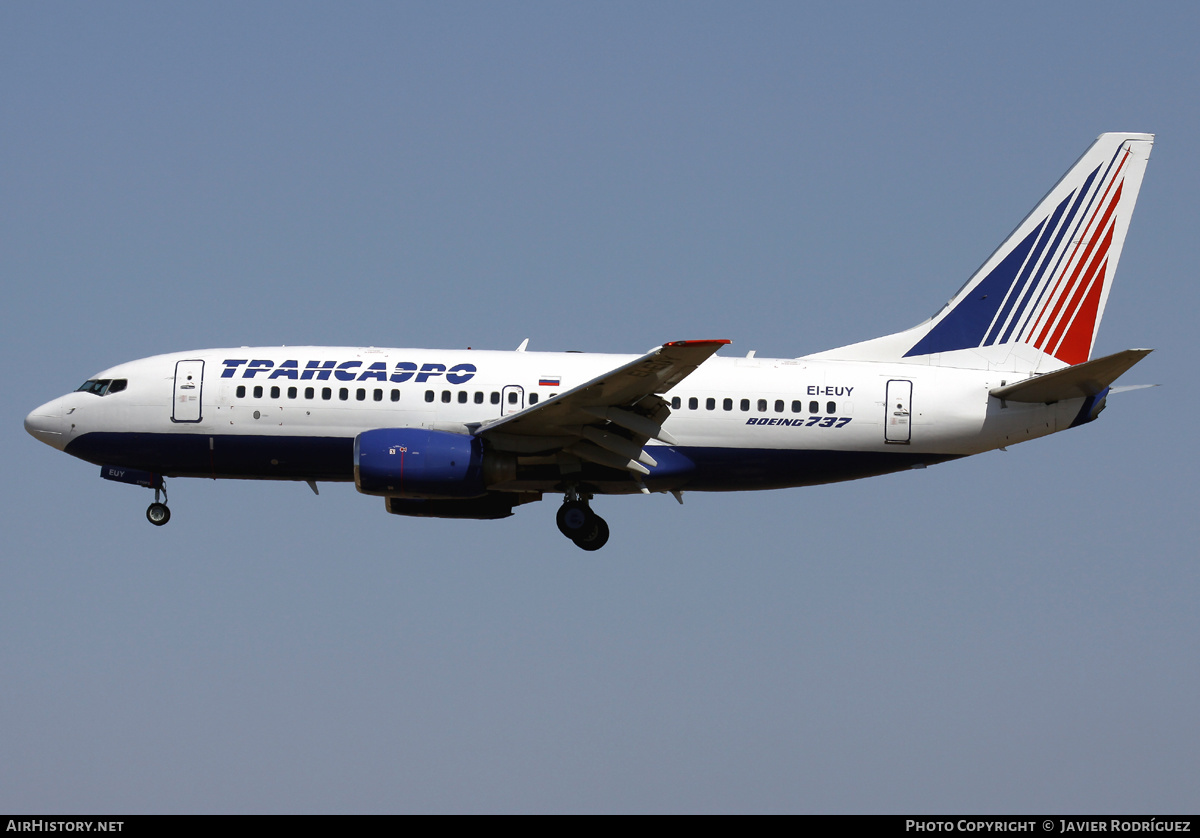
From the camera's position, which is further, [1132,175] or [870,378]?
[1132,175]

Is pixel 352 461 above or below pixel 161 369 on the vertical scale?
below

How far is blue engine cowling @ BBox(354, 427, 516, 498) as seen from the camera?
3288cm

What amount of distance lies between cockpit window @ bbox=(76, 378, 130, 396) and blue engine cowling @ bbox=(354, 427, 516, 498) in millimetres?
6955

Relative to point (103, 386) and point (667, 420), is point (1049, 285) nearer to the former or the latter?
point (667, 420)

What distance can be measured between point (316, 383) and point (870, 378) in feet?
42.9

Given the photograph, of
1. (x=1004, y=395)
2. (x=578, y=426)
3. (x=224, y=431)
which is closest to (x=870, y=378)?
(x=1004, y=395)

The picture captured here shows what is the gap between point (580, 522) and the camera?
3528 centimetres

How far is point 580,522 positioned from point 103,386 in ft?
40.2

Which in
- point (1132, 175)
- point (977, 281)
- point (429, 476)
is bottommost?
point (429, 476)

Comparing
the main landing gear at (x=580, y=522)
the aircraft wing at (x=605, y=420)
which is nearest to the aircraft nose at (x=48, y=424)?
the aircraft wing at (x=605, y=420)

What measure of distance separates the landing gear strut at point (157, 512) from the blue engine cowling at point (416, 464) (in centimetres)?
636

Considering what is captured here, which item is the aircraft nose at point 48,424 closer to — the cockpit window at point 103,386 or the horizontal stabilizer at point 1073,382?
the cockpit window at point 103,386

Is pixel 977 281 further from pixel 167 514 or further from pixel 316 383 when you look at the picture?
pixel 167 514

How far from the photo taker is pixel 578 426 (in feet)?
110
